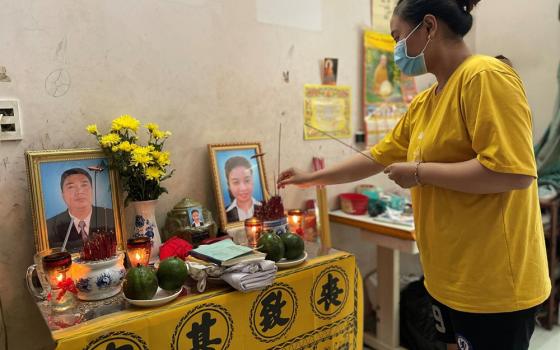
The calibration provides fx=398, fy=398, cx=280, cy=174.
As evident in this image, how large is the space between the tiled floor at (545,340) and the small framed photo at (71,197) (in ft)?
5.44

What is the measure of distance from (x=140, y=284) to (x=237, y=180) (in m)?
0.76

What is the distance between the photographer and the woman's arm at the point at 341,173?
1584 mm

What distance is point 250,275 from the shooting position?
120 cm

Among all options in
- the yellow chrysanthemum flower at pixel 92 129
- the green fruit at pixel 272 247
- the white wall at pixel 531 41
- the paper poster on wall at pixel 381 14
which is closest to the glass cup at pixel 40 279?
the yellow chrysanthemum flower at pixel 92 129

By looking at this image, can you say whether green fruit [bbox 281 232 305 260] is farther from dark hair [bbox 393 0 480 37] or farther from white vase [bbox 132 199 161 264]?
dark hair [bbox 393 0 480 37]

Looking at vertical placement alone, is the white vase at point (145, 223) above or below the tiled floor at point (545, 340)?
above

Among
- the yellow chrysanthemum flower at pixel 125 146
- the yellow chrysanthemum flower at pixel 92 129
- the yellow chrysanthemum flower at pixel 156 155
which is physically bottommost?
the yellow chrysanthemum flower at pixel 156 155

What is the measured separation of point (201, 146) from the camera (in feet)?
5.66

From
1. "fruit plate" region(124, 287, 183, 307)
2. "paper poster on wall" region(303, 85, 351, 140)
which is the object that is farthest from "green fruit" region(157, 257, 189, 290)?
"paper poster on wall" region(303, 85, 351, 140)

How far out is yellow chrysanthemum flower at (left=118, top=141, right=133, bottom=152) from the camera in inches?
54.1

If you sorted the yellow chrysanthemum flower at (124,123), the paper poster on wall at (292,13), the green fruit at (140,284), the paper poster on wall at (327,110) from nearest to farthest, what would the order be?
the green fruit at (140,284) < the yellow chrysanthemum flower at (124,123) < the paper poster on wall at (292,13) < the paper poster on wall at (327,110)

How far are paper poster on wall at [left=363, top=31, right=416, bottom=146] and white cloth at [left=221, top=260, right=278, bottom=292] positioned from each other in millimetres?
1338

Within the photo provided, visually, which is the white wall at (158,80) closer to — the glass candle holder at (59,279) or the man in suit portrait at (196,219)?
the man in suit portrait at (196,219)

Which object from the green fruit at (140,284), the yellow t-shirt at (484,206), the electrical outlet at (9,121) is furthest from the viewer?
the electrical outlet at (9,121)
